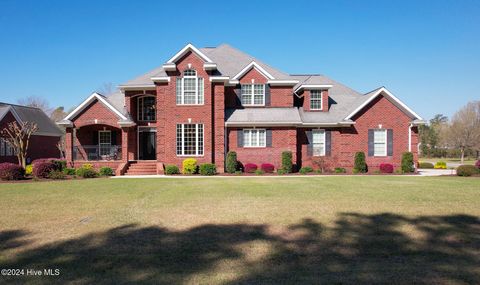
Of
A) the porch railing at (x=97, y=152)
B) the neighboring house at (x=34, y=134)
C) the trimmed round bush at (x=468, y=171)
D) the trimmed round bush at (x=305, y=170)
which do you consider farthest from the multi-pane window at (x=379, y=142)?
the neighboring house at (x=34, y=134)

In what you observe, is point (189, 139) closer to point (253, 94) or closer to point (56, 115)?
point (253, 94)

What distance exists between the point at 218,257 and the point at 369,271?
250 cm

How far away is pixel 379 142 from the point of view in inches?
932

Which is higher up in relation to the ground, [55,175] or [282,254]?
[55,175]

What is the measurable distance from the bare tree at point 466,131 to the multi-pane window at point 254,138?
A: 43.4 metres

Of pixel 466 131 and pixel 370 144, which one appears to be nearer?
pixel 370 144

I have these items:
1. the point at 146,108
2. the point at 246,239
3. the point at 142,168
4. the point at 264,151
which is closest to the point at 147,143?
the point at 146,108

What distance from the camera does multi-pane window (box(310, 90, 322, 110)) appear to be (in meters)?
25.5

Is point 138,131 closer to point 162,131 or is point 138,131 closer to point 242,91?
point 162,131

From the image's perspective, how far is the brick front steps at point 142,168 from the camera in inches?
886

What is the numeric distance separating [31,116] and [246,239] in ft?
125

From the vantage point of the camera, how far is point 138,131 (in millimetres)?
25531

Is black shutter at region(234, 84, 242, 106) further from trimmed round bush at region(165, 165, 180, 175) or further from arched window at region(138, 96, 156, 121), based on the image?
trimmed round bush at region(165, 165, 180, 175)

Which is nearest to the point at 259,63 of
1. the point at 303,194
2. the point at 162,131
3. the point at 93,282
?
the point at 162,131
